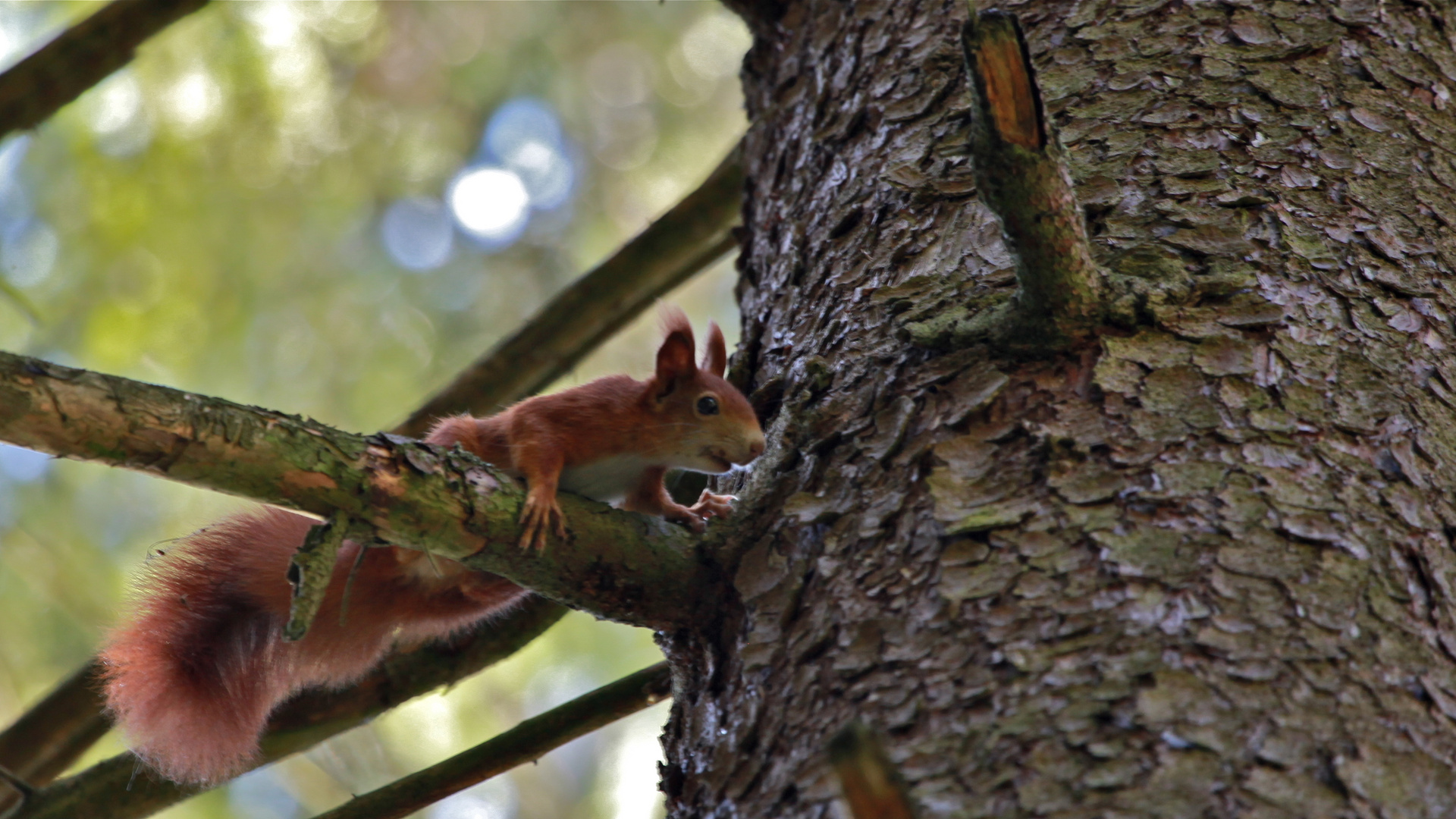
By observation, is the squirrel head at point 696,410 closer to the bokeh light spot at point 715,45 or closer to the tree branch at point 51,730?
the tree branch at point 51,730

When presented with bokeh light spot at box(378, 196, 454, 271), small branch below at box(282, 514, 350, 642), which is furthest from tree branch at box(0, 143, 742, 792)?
bokeh light spot at box(378, 196, 454, 271)

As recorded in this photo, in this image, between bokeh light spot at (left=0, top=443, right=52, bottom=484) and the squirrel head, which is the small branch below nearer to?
the squirrel head

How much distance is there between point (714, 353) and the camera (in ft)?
8.27

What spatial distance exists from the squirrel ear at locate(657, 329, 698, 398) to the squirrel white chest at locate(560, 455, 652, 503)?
15 centimetres

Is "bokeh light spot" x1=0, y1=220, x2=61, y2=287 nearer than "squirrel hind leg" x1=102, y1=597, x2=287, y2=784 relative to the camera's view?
No

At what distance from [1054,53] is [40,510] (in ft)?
10.0

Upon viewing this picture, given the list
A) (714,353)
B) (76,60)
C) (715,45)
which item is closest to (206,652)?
(714,353)

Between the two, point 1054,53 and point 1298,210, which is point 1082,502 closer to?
point 1298,210

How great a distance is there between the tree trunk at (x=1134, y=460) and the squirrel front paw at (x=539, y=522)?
0.23 metres

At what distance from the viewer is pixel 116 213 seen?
3.64 m

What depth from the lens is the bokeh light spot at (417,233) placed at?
4496mm

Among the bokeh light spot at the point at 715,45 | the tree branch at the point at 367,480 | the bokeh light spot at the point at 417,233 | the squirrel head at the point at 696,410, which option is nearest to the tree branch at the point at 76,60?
the squirrel head at the point at 696,410

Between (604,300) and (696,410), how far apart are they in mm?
570

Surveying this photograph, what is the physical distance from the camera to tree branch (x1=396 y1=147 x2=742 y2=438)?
104 inches
